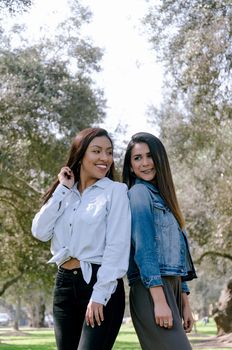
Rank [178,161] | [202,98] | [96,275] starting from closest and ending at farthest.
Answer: [96,275] → [202,98] → [178,161]

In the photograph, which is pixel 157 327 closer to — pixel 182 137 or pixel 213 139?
pixel 213 139

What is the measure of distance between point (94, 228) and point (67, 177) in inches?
18.1

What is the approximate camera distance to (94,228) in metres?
3.58

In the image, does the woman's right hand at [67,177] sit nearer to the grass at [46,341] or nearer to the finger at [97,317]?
the finger at [97,317]

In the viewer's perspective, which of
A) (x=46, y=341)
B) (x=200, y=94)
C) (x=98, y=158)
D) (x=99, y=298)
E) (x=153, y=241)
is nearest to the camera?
(x=99, y=298)

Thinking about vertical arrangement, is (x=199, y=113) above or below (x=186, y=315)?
above

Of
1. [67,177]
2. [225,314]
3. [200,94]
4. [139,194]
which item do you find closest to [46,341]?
[225,314]

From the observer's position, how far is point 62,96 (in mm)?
15586

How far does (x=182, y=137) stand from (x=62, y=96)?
14.9 feet

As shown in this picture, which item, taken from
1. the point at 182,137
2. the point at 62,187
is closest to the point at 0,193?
the point at 182,137

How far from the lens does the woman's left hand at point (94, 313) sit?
3387mm

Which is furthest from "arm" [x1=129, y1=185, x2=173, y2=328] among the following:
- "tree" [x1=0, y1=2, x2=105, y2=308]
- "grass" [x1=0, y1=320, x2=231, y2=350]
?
"grass" [x1=0, y1=320, x2=231, y2=350]

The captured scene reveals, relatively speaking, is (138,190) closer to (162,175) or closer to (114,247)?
(162,175)

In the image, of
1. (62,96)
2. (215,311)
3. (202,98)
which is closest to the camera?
(202,98)
